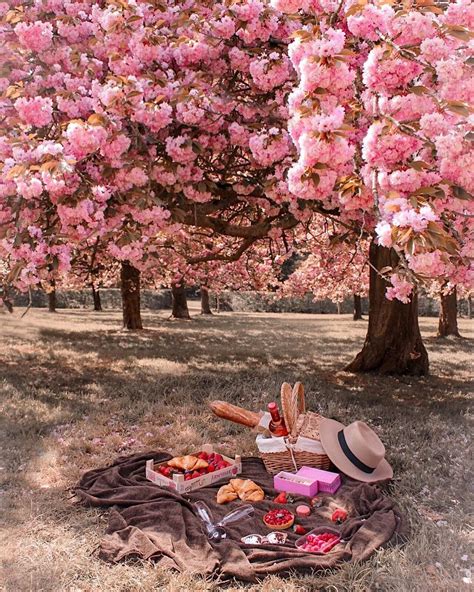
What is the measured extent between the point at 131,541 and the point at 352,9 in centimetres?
354

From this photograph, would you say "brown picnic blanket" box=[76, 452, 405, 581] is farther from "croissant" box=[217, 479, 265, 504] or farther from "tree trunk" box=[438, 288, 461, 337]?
"tree trunk" box=[438, 288, 461, 337]

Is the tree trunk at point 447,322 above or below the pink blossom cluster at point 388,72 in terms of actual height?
below

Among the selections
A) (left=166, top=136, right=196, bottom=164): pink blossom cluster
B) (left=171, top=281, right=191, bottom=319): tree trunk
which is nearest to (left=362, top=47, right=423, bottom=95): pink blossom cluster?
(left=166, top=136, right=196, bottom=164): pink blossom cluster

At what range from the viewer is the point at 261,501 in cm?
464

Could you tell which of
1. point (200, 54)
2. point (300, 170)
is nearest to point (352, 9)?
point (300, 170)

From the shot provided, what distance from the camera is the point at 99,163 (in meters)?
4.88

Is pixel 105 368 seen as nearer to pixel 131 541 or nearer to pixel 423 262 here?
pixel 131 541

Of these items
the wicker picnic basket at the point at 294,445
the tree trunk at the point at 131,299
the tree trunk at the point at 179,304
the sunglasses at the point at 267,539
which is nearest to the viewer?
the sunglasses at the point at 267,539

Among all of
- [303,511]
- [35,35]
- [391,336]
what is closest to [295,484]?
[303,511]

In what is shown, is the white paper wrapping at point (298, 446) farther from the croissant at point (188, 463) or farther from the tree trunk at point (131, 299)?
the tree trunk at point (131, 299)

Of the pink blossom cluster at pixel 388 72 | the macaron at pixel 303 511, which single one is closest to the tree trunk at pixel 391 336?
the macaron at pixel 303 511

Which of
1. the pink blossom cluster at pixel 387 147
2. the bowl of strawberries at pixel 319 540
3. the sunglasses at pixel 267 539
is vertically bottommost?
the sunglasses at pixel 267 539

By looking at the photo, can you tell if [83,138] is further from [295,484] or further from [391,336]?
[391,336]

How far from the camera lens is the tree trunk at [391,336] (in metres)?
10.1
